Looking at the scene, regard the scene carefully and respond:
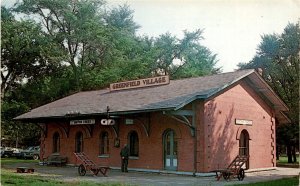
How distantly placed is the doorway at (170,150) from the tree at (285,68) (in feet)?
44.7

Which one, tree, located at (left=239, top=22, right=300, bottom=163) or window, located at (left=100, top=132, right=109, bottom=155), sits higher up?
tree, located at (left=239, top=22, right=300, bottom=163)

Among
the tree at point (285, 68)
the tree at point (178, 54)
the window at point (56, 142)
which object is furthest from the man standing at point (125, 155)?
the tree at point (178, 54)

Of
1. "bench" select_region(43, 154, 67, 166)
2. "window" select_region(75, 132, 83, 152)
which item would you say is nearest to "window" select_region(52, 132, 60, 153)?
"bench" select_region(43, 154, 67, 166)

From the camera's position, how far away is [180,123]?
1858 centimetres

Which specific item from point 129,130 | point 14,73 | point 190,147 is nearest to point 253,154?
point 190,147

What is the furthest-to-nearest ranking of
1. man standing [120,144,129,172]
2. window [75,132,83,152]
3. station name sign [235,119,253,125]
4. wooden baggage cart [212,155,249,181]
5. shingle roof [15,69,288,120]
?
window [75,132,83,152]
station name sign [235,119,253,125]
man standing [120,144,129,172]
shingle roof [15,69,288,120]
wooden baggage cart [212,155,249,181]

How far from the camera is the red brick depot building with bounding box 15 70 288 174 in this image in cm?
1814

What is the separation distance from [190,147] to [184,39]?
33.1m

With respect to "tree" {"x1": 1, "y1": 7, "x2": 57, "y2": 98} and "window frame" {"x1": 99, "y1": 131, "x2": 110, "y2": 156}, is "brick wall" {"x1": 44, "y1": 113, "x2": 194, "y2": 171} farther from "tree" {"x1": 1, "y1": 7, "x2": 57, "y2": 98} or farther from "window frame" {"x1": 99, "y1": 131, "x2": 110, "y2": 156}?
"tree" {"x1": 1, "y1": 7, "x2": 57, "y2": 98}

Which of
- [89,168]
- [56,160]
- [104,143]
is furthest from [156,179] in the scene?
[56,160]

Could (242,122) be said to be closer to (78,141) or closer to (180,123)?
(180,123)

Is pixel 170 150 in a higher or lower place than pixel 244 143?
lower

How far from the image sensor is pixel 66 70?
38.8 m

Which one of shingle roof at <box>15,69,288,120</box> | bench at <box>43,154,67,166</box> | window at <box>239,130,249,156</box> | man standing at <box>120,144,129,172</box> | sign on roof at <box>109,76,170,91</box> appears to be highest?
sign on roof at <box>109,76,170,91</box>
